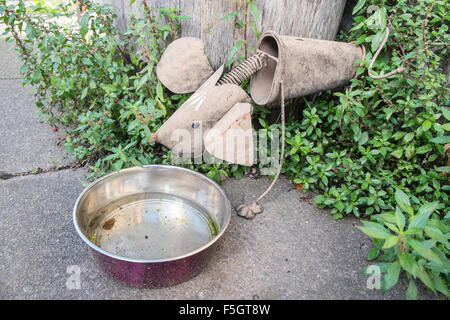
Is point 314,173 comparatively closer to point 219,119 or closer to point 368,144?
point 368,144

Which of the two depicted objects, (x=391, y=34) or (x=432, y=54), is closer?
(x=432, y=54)

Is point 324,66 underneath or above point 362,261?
above

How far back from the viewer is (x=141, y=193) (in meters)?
2.20

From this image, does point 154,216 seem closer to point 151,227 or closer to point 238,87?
point 151,227

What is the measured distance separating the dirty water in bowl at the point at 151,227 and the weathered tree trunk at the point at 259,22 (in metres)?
0.99

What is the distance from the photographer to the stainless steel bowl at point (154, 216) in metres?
1.67

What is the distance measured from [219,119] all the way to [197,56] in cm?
46

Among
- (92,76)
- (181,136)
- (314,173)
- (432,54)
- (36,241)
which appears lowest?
(36,241)

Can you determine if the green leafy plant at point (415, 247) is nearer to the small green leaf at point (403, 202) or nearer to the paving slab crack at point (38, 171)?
the small green leaf at point (403, 202)

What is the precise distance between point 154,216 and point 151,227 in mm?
91

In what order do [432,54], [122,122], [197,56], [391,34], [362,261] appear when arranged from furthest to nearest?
[122,122], [197,56], [391,34], [432,54], [362,261]

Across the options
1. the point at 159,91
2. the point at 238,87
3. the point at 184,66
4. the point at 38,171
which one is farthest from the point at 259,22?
the point at 38,171

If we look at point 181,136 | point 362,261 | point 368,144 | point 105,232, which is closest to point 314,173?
point 368,144

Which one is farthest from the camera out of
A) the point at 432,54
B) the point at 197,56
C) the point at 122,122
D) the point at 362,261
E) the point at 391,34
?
the point at 122,122
